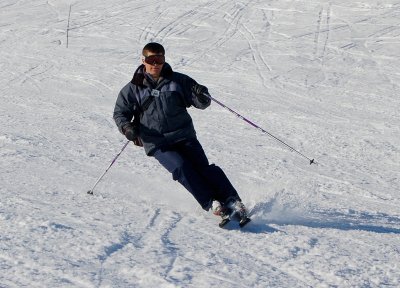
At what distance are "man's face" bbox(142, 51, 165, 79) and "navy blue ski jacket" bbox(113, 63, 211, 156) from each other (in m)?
0.04

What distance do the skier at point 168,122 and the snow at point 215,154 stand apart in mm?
294

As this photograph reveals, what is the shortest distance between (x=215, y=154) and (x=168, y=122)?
10.3 feet

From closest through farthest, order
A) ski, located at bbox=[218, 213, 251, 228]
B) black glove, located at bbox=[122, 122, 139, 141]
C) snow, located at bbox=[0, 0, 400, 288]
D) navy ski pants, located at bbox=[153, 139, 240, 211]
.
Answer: snow, located at bbox=[0, 0, 400, 288]
ski, located at bbox=[218, 213, 251, 228]
navy ski pants, located at bbox=[153, 139, 240, 211]
black glove, located at bbox=[122, 122, 139, 141]

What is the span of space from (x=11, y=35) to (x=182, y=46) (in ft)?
14.8

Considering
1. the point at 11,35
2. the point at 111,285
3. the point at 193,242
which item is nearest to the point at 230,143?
the point at 193,242

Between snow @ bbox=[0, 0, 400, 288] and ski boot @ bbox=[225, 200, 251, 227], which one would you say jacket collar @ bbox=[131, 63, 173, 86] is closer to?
snow @ bbox=[0, 0, 400, 288]

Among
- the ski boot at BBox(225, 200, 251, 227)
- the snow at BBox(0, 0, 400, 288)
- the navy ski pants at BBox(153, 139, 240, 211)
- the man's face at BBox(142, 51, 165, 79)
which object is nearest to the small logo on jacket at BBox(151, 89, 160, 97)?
the man's face at BBox(142, 51, 165, 79)

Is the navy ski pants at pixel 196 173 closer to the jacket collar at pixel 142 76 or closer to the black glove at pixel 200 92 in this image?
the black glove at pixel 200 92

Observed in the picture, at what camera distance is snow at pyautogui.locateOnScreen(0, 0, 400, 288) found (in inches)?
170

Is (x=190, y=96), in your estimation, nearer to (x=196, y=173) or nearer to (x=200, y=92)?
(x=200, y=92)

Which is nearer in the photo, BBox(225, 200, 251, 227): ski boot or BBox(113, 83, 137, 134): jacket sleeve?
BBox(225, 200, 251, 227): ski boot

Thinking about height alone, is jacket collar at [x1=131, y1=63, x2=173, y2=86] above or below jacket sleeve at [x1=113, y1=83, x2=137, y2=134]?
above

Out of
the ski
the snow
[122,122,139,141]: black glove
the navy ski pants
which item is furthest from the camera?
[122,122,139,141]: black glove

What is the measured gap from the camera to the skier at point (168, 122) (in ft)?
18.4
